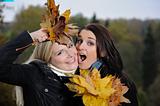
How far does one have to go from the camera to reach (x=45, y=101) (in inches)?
162

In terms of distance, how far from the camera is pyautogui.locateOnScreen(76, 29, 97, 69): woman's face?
4.50 meters

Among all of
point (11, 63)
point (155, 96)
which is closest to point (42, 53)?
point (11, 63)

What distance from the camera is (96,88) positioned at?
164 inches

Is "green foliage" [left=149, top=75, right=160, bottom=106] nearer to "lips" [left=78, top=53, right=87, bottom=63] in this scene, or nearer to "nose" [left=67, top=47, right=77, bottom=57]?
"lips" [left=78, top=53, right=87, bottom=63]

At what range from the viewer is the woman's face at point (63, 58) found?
424 cm

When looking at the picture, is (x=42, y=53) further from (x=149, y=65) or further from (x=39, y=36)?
(x=149, y=65)

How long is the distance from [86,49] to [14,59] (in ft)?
2.56

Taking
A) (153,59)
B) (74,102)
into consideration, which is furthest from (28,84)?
(153,59)

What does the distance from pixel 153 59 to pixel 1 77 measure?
51.7m

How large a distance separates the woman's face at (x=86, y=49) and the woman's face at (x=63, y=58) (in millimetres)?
A: 188

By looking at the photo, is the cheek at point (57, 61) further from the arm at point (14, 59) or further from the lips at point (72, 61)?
the arm at point (14, 59)

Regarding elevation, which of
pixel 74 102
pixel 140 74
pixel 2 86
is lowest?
pixel 140 74

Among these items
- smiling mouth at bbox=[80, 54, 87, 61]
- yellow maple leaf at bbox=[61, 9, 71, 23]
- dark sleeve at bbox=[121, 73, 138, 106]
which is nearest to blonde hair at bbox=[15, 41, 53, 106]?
Answer: yellow maple leaf at bbox=[61, 9, 71, 23]

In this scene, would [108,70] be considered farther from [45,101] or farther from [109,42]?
[45,101]
